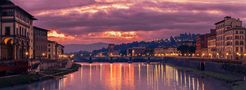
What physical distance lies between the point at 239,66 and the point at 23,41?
54.5 meters

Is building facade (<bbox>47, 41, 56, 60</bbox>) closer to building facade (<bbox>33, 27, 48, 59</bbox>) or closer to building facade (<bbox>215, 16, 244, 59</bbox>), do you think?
building facade (<bbox>33, 27, 48, 59</bbox>)

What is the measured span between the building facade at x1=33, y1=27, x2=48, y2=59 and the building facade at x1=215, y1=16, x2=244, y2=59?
6867cm

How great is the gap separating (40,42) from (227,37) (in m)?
69.9

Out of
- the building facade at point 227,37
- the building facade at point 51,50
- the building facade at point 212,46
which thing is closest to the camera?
the building facade at point 227,37

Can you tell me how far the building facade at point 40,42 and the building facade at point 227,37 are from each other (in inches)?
2704

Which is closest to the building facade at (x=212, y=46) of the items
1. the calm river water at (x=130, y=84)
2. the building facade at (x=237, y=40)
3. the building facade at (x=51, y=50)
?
the building facade at (x=237, y=40)

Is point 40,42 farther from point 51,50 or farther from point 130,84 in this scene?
point 130,84

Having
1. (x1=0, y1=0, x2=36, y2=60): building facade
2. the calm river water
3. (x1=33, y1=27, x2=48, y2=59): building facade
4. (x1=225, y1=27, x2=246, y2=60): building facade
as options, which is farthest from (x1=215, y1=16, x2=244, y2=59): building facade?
(x1=0, y1=0, x2=36, y2=60): building facade

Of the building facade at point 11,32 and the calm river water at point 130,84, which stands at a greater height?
the building facade at point 11,32

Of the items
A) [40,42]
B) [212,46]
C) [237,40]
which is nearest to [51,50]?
[40,42]

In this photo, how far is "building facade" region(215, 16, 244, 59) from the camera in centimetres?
14875

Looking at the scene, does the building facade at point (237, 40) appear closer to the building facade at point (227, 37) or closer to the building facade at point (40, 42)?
the building facade at point (227, 37)

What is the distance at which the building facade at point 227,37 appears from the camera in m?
149

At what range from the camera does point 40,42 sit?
151 metres
